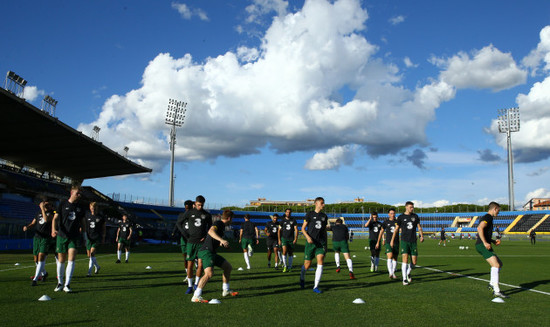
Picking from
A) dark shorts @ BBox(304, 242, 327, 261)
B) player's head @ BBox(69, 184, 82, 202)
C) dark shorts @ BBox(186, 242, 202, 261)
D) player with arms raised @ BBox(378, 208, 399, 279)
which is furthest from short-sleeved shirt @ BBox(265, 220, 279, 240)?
player's head @ BBox(69, 184, 82, 202)

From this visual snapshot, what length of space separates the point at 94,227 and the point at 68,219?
4055mm

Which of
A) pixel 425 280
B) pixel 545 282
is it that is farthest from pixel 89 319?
pixel 545 282

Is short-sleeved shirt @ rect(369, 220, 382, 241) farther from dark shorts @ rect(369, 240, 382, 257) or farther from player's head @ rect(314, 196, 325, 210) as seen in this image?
player's head @ rect(314, 196, 325, 210)

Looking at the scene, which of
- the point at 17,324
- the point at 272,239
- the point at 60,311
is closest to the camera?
the point at 17,324

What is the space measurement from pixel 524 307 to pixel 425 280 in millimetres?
4509

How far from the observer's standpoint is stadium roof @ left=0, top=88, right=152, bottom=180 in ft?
99.3

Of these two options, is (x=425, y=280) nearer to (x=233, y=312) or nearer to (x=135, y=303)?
(x=233, y=312)

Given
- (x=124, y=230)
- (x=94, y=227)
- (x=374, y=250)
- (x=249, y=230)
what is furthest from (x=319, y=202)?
(x=124, y=230)

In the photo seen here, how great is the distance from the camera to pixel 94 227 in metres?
13.4

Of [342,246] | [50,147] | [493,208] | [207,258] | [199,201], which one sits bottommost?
[342,246]

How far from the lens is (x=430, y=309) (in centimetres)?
768

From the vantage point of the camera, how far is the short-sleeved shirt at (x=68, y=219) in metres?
9.55

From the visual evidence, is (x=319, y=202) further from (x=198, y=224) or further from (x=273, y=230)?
(x=273, y=230)

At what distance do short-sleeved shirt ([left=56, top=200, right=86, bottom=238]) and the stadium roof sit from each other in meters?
20.4
